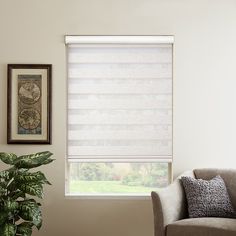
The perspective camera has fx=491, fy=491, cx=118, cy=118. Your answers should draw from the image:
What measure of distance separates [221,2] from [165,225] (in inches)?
90.8

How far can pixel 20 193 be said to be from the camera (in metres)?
4.09

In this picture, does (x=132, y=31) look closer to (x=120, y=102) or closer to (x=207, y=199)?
(x=120, y=102)

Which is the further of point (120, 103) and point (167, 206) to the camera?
point (120, 103)

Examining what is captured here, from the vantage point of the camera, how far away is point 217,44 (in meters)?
4.88

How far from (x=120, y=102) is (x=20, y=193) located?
4.64 feet

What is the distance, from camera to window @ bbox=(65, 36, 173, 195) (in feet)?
16.1

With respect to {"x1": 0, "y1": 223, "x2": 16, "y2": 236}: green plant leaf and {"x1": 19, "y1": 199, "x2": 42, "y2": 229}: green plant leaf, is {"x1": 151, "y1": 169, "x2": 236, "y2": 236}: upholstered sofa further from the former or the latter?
{"x1": 0, "y1": 223, "x2": 16, "y2": 236}: green plant leaf

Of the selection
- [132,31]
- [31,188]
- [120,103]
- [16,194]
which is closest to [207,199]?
[120,103]

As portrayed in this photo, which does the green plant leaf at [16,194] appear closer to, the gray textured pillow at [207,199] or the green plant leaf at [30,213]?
the green plant leaf at [30,213]

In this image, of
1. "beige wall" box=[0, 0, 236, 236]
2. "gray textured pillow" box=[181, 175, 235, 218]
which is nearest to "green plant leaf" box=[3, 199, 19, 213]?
"beige wall" box=[0, 0, 236, 236]

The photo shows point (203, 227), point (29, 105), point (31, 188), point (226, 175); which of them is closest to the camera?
point (203, 227)

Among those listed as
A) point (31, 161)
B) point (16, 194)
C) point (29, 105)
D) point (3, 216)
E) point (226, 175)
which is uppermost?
point (29, 105)

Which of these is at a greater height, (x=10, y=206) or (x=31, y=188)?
(x=31, y=188)

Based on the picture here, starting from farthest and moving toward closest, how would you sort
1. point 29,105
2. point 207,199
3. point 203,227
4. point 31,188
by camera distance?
1. point 29,105
2. point 207,199
3. point 31,188
4. point 203,227
